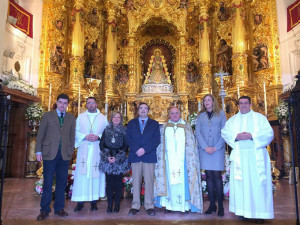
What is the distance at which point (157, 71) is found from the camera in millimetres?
11945

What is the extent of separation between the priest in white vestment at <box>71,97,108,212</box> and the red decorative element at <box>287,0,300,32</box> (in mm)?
8104

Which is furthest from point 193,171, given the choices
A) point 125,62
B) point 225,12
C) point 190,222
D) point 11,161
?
point 225,12

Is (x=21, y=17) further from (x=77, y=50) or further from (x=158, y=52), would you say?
(x=158, y=52)

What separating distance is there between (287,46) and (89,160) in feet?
28.2

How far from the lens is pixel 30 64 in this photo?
31.6ft

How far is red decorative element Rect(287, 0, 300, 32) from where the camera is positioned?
339 inches

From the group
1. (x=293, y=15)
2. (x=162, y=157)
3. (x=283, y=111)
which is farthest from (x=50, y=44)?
(x=293, y=15)

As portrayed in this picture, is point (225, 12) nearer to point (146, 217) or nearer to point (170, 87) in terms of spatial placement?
point (170, 87)

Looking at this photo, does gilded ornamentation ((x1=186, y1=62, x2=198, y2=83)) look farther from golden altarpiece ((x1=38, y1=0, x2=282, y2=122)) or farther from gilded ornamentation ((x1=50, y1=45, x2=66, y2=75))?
gilded ornamentation ((x1=50, y1=45, x2=66, y2=75))

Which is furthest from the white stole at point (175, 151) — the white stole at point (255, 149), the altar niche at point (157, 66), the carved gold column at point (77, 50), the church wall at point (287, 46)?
the altar niche at point (157, 66)

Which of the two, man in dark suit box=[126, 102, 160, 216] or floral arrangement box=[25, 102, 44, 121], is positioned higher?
floral arrangement box=[25, 102, 44, 121]

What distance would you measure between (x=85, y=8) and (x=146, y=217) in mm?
10796

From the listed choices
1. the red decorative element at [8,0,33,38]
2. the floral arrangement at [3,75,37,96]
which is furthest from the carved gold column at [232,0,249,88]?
the red decorative element at [8,0,33,38]

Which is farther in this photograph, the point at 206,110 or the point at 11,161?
the point at 11,161
